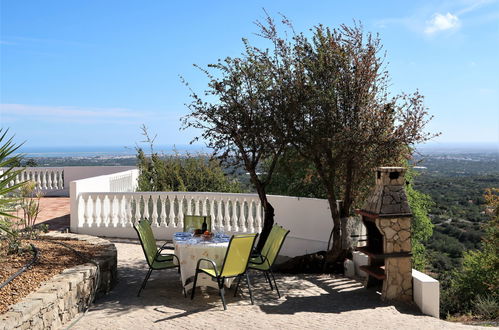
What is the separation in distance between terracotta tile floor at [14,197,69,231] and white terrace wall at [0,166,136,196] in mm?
1000

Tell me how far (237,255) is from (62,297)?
7.52 ft

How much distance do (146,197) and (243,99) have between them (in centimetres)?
450

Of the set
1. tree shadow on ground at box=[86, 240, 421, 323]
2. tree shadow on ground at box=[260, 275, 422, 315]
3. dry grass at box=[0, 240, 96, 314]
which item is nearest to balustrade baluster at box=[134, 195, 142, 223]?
tree shadow on ground at box=[86, 240, 421, 323]

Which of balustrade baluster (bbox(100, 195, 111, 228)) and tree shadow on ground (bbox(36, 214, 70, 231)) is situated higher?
balustrade baluster (bbox(100, 195, 111, 228))

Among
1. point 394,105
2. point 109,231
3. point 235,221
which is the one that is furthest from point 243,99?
point 109,231

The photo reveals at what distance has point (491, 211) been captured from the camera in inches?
470

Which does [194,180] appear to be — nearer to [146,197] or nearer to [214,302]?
[146,197]

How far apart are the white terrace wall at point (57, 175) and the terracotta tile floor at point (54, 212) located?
3.28 feet

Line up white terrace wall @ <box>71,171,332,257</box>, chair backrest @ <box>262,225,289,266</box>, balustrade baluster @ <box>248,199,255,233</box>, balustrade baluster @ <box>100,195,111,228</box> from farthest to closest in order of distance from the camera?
1. balustrade baluster @ <box>100,195,111,228</box>
2. balustrade baluster @ <box>248,199,255,233</box>
3. white terrace wall @ <box>71,171,332,257</box>
4. chair backrest @ <box>262,225,289,266</box>

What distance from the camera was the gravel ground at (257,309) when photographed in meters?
5.77

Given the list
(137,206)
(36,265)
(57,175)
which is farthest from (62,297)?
(57,175)

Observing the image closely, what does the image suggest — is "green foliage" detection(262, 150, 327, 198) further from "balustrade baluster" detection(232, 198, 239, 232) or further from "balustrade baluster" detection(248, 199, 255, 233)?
"balustrade baluster" detection(232, 198, 239, 232)

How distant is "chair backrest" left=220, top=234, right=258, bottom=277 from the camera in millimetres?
6387

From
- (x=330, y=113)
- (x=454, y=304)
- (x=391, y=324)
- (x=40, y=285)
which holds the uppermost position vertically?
(x=330, y=113)
